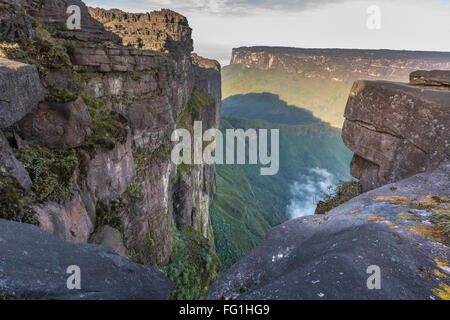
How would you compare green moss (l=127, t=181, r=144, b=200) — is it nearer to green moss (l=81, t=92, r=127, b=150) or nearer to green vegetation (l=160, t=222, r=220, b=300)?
green moss (l=81, t=92, r=127, b=150)

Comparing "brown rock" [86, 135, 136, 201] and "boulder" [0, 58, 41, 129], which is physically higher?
"boulder" [0, 58, 41, 129]

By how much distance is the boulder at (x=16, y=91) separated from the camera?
17.0 ft

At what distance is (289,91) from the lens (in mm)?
172875

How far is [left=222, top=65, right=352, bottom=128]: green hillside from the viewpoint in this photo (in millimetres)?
160375

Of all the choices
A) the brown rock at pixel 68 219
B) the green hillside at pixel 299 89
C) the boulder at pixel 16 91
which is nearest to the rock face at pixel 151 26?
the boulder at pixel 16 91

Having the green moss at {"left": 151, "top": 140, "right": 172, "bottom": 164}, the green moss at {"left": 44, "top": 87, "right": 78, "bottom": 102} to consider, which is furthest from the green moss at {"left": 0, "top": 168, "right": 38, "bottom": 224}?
the green moss at {"left": 151, "top": 140, "right": 172, "bottom": 164}

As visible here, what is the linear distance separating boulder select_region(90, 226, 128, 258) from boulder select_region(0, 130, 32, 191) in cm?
326

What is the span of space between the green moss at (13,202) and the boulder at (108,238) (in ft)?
10.7

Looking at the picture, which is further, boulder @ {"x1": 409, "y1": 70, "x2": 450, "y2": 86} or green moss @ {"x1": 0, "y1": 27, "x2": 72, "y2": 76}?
boulder @ {"x1": 409, "y1": 70, "x2": 450, "y2": 86}

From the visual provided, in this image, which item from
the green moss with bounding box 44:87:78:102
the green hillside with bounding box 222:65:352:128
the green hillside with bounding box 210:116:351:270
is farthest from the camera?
the green hillside with bounding box 222:65:352:128

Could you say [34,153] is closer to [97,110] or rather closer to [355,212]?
[97,110]

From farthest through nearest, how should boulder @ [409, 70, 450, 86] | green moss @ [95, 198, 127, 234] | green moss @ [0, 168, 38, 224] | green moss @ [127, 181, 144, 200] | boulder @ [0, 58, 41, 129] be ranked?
1. green moss @ [127, 181, 144, 200]
2. green moss @ [95, 198, 127, 234]
3. boulder @ [409, 70, 450, 86]
4. boulder @ [0, 58, 41, 129]
5. green moss @ [0, 168, 38, 224]

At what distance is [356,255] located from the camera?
2.80 metres

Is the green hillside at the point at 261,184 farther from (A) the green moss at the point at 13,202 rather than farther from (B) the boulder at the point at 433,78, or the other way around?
(A) the green moss at the point at 13,202
